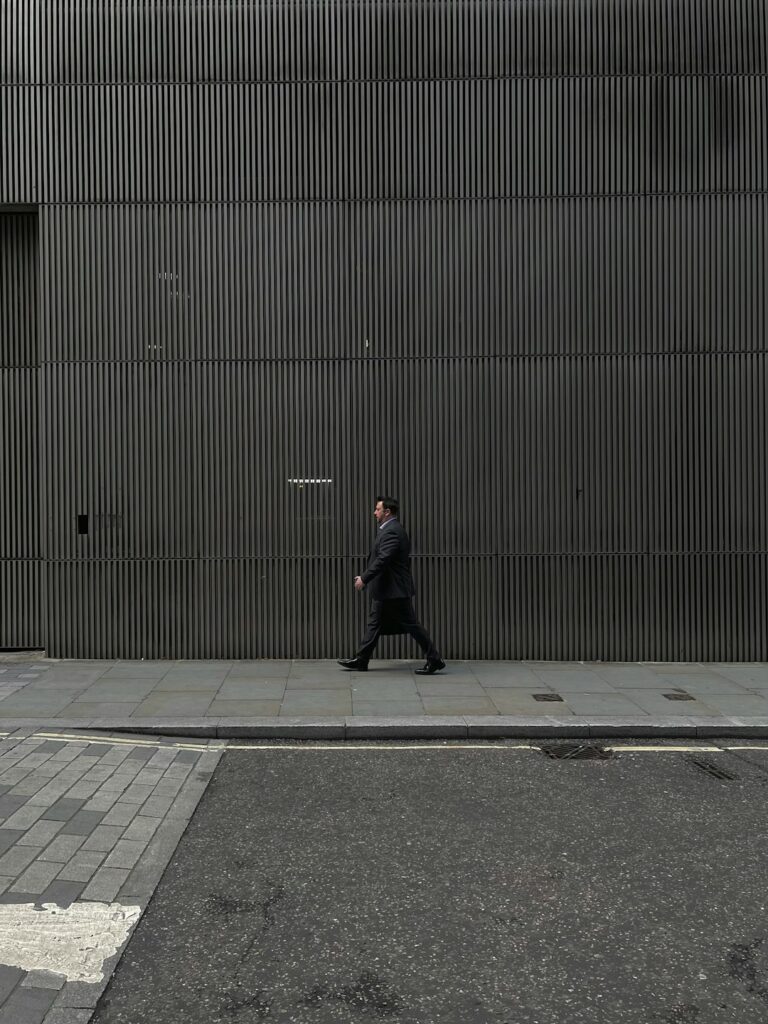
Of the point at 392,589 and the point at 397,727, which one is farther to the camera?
the point at 392,589

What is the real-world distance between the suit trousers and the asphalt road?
8.86 feet

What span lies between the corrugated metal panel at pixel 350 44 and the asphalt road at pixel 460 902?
7.73 meters

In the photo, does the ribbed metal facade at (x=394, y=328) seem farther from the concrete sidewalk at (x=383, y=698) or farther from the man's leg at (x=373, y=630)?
the man's leg at (x=373, y=630)

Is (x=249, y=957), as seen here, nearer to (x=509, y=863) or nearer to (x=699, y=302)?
(x=509, y=863)

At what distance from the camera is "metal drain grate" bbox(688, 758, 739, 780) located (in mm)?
5438

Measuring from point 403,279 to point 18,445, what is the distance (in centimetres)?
495

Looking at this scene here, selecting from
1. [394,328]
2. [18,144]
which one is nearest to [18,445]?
[18,144]

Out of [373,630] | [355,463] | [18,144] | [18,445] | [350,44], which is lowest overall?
[373,630]

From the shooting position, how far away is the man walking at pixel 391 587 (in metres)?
8.18

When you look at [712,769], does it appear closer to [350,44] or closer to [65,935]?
[65,935]

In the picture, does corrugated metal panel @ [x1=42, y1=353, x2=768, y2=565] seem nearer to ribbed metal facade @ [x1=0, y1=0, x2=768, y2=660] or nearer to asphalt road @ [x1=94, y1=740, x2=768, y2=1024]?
ribbed metal facade @ [x1=0, y1=0, x2=768, y2=660]

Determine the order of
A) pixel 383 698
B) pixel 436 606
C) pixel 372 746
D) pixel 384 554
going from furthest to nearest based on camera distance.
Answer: pixel 436 606 < pixel 384 554 < pixel 383 698 < pixel 372 746

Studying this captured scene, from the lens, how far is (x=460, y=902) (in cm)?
364

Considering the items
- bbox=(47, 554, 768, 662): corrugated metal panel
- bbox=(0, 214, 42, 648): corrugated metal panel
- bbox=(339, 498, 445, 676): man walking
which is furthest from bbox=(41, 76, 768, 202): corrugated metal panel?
bbox=(47, 554, 768, 662): corrugated metal panel
